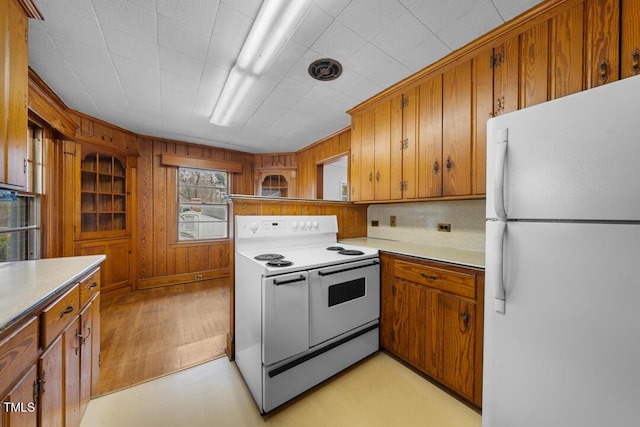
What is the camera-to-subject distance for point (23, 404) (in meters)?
0.82

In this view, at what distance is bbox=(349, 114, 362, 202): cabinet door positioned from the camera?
9.48ft

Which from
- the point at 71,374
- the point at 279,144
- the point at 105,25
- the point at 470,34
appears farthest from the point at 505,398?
the point at 279,144

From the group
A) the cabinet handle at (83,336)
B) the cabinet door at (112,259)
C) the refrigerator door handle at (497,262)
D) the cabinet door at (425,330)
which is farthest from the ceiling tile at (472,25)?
the cabinet door at (112,259)

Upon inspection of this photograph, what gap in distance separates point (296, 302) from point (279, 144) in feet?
11.7

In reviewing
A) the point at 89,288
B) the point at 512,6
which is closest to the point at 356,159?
the point at 512,6

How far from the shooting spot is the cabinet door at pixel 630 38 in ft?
3.98

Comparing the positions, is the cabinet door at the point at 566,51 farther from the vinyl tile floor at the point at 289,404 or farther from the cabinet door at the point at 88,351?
the cabinet door at the point at 88,351

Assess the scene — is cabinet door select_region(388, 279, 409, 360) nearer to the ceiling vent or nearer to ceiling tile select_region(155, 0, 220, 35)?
the ceiling vent

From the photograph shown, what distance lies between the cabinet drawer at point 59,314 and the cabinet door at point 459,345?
7.04ft

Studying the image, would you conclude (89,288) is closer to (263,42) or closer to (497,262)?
(263,42)

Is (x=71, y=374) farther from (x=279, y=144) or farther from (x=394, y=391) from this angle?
(x=279, y=144)

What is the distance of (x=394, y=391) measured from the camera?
5.63 ft

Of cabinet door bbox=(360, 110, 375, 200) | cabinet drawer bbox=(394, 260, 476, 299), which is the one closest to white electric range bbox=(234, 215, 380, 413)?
cabinet drawer bbox=(394, 260, 476, 299)

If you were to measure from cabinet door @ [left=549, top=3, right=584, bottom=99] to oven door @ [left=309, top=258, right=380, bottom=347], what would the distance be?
5.59 feet
